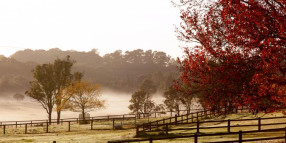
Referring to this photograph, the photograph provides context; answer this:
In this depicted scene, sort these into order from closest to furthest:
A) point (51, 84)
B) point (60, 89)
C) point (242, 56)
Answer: point (242, 56)
point (51, 84)
point (60, 89)

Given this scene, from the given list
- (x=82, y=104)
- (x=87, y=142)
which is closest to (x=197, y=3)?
(x=87, y=142)

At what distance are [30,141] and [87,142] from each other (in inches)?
206

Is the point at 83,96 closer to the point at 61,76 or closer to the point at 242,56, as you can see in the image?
the point at 61,76

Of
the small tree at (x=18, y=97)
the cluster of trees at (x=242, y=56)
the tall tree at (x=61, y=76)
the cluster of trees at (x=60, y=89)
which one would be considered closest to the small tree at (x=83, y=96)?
the cluster of trees at (x=60, y=89)

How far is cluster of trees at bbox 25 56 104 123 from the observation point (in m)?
53.7

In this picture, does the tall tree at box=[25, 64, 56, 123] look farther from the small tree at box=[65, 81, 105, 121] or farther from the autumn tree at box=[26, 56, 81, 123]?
the small tree at box=[65, 81, 105, 121]

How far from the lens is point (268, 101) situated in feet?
54.3

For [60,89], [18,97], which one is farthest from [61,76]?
[18,97]

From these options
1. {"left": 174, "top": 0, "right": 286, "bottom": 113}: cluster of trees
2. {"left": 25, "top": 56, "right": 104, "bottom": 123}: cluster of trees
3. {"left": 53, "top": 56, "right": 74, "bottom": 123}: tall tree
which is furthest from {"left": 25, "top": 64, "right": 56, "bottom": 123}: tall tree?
{"left": 174, "top": 0, "right": 286, "bottom": 113}: cluster of trees

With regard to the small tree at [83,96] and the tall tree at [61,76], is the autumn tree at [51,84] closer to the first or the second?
the tall tree at [61,76]

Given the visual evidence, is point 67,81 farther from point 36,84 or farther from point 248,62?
point 248,62

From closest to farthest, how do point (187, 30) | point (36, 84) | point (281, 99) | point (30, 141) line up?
1. point (281, 99)
2. point (187, 30)
3. point (30, 141)
4. point (36, 84)

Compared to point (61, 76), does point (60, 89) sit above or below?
below

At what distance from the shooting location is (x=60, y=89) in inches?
2173
